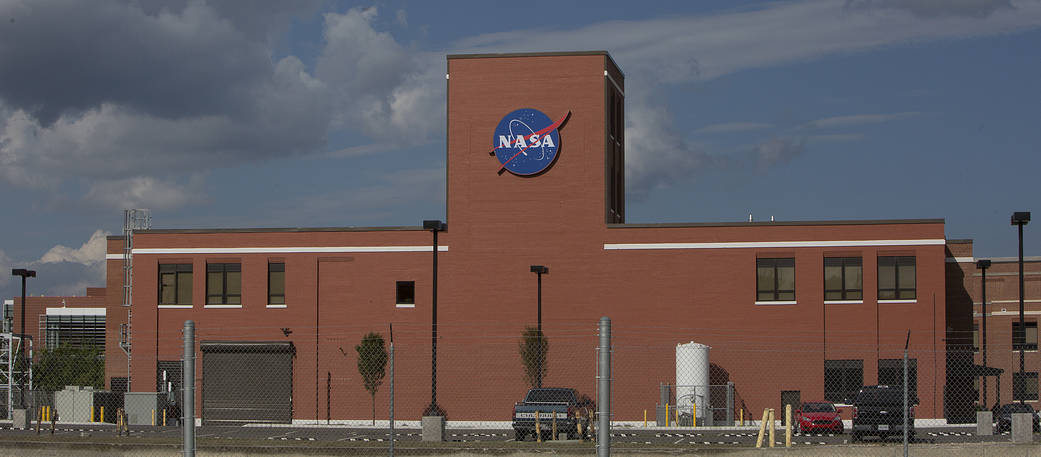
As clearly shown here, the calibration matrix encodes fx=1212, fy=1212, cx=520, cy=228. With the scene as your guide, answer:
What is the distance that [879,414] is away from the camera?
35438 millimetres

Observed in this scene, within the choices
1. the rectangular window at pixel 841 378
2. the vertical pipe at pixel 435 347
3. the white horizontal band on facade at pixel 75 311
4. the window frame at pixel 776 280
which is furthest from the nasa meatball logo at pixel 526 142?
the white horizontal band on facade at pixel 75 311

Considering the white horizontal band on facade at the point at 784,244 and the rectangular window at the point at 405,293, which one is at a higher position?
the white horizontal band on facade at the point at 784,244

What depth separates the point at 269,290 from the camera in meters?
57.3

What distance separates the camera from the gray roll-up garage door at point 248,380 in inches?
2179

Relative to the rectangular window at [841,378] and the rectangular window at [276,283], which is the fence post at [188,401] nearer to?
the rectangular window at [841,378]

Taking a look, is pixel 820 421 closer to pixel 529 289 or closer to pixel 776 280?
pixel 776 280

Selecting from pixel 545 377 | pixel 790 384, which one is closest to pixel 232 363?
pixel 545 377

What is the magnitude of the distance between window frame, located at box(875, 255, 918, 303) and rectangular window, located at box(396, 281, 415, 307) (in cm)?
2100

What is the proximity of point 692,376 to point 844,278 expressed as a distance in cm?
854

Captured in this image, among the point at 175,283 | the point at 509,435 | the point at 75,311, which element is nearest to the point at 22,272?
the point at 175,283

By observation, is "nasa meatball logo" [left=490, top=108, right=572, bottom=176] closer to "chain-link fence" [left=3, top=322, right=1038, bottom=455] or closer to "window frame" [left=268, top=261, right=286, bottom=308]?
"chain-link fence" [left=3, top=322, right=1038, bottom=455]

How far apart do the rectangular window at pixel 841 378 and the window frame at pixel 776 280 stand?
336 centimetres

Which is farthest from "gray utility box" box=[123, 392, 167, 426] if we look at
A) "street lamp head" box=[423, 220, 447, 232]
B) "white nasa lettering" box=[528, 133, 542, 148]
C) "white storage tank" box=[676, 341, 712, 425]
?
"white storage tank" box=[676, 341, 712, 425]

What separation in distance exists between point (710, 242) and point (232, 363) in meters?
22.7
